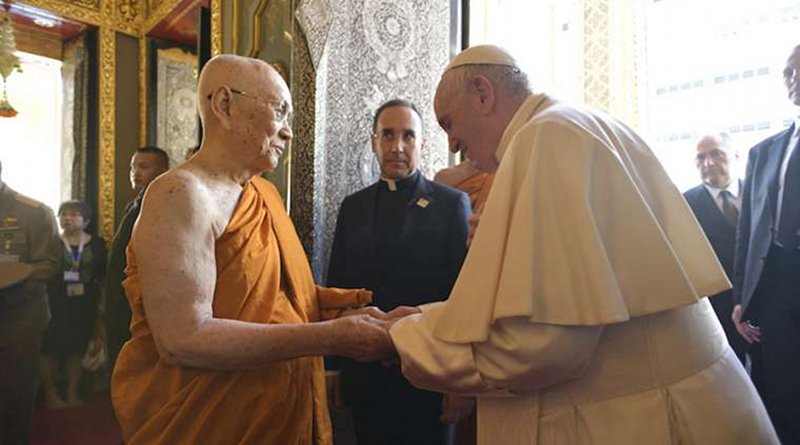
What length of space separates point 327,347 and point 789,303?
2762 mm

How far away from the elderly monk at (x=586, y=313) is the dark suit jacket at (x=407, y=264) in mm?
1262

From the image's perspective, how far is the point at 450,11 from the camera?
406 cm

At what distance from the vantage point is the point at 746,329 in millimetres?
3439

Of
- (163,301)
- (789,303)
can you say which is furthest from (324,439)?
(789,303)

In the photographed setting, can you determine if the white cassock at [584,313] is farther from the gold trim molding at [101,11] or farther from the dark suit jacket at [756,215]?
the gold trim molding at [101,11]

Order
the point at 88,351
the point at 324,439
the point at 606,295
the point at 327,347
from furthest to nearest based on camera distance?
the point at 88,351 < the point at 324,439 < the point at 327,347 < the point at 606,295

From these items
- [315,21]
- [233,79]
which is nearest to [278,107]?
[233,79]

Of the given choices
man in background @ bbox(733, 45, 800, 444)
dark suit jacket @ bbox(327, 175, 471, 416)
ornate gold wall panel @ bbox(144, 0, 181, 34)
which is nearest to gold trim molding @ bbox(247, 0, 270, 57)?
dark suit jacket @ bbox(327, 175, 471, 416)

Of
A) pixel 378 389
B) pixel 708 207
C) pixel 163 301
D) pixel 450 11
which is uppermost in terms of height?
pixel 450 11

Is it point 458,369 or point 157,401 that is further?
point 157,401

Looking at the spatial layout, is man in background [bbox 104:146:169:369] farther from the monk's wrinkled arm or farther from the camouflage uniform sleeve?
the monk's wrinkled arm

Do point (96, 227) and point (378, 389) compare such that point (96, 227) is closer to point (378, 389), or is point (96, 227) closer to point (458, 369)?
point (378, 389)

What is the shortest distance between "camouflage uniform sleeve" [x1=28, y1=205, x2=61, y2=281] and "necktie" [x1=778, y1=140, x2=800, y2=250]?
514 cm

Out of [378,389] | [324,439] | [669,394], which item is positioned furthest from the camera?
[378,389]
